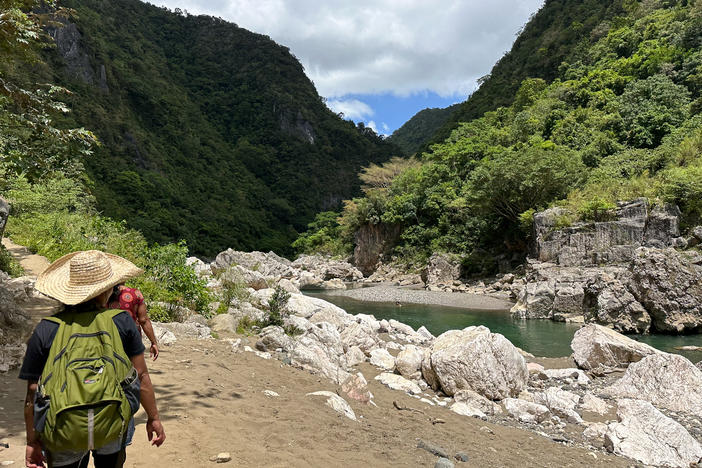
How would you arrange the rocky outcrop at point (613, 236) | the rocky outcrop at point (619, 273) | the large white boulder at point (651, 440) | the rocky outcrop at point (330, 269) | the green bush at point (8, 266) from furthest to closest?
the rocky outcrop at point (330, 269), the rocky outcrop at point (613, 236), the rocky outcrop at point (619, 273), the green bush at point (8, 266), the large white boulder at point (651, 440)

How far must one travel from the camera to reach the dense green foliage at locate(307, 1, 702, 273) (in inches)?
909

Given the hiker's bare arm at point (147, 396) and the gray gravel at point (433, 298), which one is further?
the gray gravel at point (433, 298)

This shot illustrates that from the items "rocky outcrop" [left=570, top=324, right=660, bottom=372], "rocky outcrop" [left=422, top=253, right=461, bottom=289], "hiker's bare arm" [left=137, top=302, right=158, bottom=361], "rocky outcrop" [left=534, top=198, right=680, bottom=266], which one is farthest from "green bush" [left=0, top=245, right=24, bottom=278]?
"rocky outcrop" [left=422, top=253, right=461, bottom=289]

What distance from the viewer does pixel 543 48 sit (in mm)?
48500

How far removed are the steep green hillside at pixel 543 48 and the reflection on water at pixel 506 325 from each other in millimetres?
34104

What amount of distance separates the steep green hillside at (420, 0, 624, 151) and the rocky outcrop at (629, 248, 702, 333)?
110 ft

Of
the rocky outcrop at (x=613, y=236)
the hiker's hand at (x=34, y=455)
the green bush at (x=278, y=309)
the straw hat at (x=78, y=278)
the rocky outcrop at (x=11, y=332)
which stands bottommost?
the green bush at (x=278, y=309)

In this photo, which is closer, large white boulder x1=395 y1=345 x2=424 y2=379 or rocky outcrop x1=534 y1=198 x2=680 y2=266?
large white boulder x1=395 y1=345 x2=424 y2=379

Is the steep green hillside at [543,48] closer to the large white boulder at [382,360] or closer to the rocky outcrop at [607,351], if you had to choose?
the rocky outcrop at [607,351]

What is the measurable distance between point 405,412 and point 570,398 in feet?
11.0

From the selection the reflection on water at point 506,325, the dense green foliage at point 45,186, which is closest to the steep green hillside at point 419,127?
the reflection on water at point 506,325

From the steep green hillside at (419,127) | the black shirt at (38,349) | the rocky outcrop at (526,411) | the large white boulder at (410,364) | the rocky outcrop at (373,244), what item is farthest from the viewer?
the steep green hillside at (419,127)

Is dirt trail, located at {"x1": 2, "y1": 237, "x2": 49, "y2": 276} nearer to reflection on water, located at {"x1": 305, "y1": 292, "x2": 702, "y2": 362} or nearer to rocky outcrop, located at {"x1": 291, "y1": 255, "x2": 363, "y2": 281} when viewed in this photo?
reflection on water, located at {"x1": 305, "y1": 292, "x2": 702, "y2": 362}

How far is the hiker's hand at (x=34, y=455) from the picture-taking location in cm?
178
